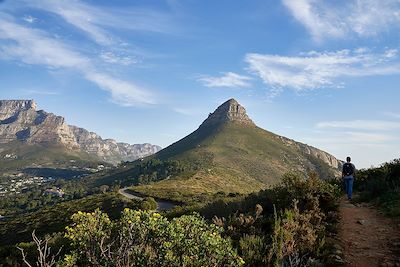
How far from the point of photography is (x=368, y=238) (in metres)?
10.0

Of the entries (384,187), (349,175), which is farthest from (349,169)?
(384,187)

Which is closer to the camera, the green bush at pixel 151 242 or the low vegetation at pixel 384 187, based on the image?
the green bush at pixel 151 242

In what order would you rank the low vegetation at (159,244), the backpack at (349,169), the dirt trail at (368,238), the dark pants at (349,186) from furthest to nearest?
1. the backpack at (349,169)
2. the dark pants at (349,186)
3. the dirt trail at (368,238)
4. the low vegetation at (159,244)

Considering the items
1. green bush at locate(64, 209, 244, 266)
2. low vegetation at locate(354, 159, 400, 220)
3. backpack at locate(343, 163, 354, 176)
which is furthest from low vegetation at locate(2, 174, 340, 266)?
backpack at locate(343, 163, 354, 176)

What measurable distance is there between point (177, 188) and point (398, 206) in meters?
86.0

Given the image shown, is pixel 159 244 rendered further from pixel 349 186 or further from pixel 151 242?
pixel 349 186

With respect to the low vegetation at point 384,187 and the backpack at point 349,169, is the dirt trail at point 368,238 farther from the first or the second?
the backpack at point 349,169

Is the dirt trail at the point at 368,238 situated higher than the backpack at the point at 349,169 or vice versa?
the backpack at the point at 349,169

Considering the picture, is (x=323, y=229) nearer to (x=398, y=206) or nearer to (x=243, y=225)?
(x=243, y=225)

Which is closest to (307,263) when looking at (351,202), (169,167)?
(351,202)

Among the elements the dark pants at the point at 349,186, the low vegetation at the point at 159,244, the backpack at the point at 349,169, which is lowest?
the low vegetation at the point at 159,244

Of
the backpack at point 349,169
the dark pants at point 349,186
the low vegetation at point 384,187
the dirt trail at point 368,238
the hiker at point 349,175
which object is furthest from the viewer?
the backpack at point 349,169

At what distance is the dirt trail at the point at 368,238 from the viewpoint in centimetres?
850

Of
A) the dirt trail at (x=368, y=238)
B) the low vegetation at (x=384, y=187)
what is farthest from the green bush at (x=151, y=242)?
the low vegetation at (x=384, y=187)
